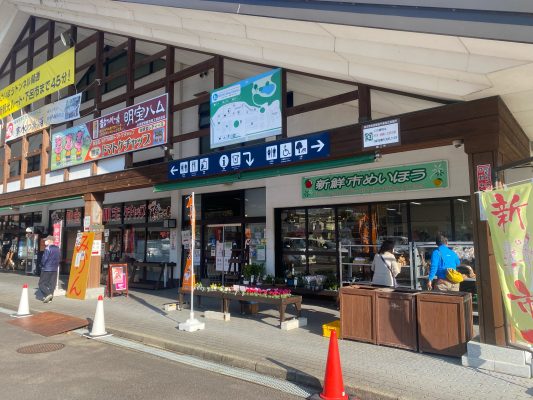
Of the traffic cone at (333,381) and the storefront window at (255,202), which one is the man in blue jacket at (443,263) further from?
the storefront window at (255,202)

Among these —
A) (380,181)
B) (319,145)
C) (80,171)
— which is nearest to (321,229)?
(380,181)

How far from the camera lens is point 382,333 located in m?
6.97

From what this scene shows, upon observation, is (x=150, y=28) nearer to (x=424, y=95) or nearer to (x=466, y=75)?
(x=424, y=95)

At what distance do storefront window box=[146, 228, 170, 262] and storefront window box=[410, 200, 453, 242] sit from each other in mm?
9136

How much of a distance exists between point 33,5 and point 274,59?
38.6 ft

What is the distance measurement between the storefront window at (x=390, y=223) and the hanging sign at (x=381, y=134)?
3.79 m

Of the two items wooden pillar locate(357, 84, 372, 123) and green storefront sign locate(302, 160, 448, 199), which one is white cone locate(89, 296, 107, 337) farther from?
green storefront sign locate(302, 160, 448, 199)

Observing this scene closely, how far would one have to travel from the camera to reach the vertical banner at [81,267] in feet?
40.3

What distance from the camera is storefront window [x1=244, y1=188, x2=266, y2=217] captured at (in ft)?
44.0

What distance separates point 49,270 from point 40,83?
721 centimetres

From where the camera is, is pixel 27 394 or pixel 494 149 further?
pixel 494 149

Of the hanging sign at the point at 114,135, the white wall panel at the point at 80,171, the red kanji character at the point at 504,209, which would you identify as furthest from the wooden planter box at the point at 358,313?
the white wall panel at the point at 80,171

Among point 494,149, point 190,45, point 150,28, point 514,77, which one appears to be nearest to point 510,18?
point 514,77

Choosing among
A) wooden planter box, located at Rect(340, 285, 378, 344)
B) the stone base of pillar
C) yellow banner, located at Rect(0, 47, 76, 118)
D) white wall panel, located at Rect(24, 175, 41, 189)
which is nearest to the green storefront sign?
wooden planter box, located at Rect(340, 285, 378, 344)
